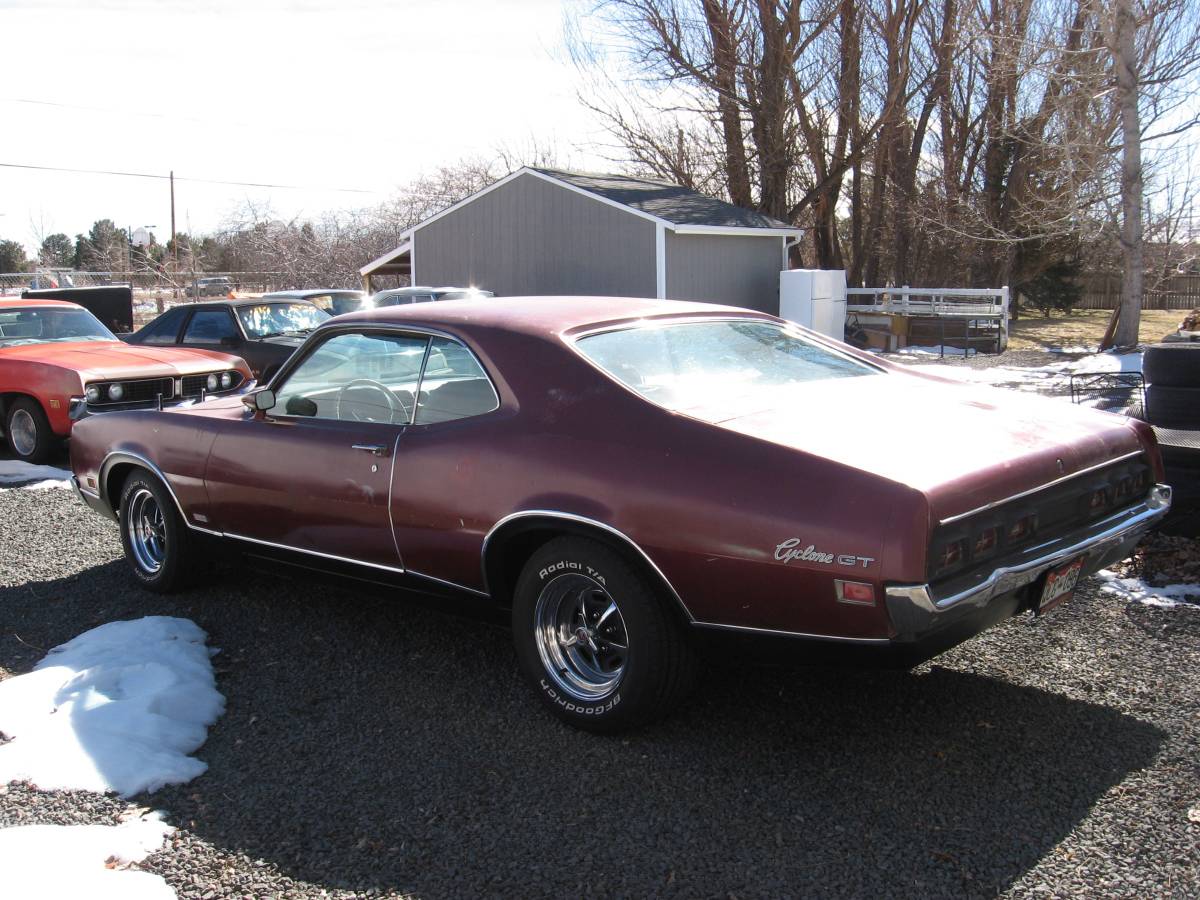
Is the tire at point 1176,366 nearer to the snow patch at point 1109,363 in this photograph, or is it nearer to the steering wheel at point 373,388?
the steering wheel at point 373,388

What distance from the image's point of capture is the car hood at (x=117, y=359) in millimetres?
8773

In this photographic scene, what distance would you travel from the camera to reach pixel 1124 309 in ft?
63.7

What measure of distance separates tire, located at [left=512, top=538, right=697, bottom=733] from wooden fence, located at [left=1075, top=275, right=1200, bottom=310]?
35915 millimetres

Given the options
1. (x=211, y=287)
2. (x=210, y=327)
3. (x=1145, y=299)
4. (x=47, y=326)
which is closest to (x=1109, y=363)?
(x=210, y=327)

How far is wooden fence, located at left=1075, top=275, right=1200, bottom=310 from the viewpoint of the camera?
36312 millimetres

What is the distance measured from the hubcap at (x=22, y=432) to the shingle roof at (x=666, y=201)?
13.7 m

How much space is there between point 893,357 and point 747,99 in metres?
10.3

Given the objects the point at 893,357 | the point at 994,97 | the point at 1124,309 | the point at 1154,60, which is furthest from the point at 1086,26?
the point at 994,97

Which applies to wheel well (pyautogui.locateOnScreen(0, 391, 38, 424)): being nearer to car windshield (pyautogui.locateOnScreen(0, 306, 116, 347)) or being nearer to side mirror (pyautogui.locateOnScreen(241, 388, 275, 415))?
car windshield (pyautogui.locateOnScreen(0, 306, 116, 347))

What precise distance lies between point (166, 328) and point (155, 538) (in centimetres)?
717

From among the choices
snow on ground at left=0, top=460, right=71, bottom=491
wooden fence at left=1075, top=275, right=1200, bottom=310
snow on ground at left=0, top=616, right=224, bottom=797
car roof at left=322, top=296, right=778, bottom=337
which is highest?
wooden fence at left=1075, top=275, right=1200, bottom=310

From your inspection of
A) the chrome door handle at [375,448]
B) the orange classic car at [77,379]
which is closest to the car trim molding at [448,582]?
the chrome door handle at [375,448]

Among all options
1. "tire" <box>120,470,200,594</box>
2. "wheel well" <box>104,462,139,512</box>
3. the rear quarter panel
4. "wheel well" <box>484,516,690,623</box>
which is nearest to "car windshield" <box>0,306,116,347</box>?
"wheel well" <box>104,462,139,512</box>

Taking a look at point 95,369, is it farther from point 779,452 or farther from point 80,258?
point 80,258
